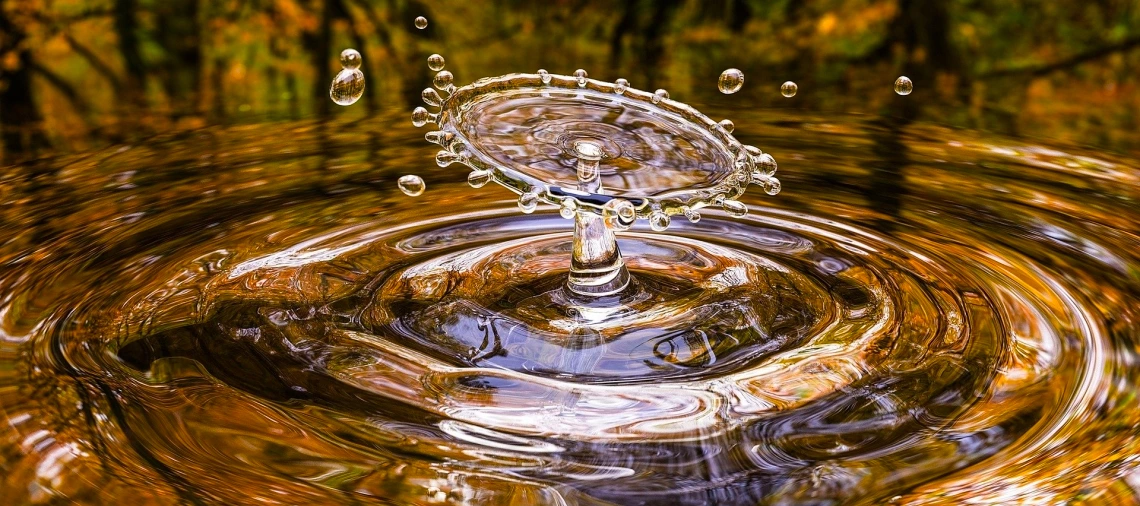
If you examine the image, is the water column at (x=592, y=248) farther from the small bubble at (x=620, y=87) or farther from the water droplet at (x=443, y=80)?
the water droplet at (x=443, y=80)

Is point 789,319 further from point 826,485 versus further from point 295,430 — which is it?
point 295,430

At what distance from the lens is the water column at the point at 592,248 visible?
140cm

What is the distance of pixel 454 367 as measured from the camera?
47.0 inches

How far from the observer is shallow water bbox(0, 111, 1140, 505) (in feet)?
3.19

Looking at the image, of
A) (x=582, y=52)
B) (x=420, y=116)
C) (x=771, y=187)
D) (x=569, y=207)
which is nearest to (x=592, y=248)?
(x=569, y=207)

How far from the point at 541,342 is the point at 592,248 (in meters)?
0.17

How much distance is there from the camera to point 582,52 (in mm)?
2998

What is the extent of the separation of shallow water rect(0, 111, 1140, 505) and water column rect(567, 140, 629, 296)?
5 cm

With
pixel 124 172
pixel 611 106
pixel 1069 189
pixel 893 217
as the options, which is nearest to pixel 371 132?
pixel 124 172

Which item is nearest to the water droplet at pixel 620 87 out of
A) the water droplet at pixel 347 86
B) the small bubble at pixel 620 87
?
the small bubble at pixel 620 87

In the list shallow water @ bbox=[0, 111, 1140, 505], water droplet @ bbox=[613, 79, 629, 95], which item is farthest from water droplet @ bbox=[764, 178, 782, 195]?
water droplet @ bbox=[613, 79, 629, 95]

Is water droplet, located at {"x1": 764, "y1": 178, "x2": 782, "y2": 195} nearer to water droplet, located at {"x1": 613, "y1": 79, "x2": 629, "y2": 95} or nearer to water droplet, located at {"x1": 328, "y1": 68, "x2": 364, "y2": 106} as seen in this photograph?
water droplet, located at {"x1": 613, "y1": 79, "x2": 629, "y2": 95}

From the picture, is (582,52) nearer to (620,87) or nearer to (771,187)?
(771,187)

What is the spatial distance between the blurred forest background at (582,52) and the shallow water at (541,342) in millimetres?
503
